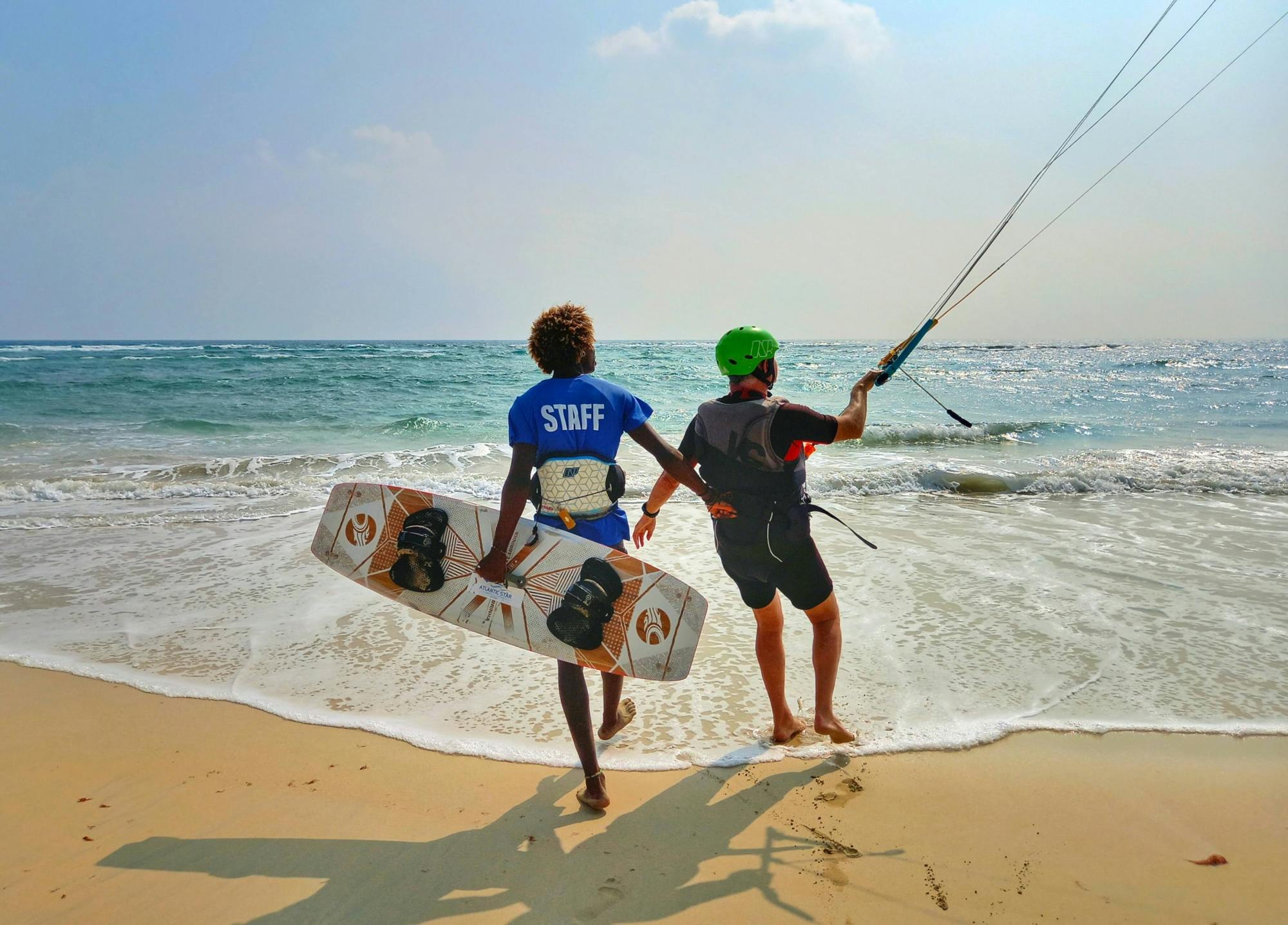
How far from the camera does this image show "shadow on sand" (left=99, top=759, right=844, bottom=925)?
2.32m

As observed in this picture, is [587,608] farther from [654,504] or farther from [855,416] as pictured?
[855,416]

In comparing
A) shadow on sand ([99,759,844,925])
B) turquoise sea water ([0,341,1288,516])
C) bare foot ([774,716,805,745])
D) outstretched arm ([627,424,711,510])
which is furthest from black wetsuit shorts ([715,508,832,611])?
turquoise sea water ([0,341,1288,516])

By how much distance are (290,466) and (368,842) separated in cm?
1025

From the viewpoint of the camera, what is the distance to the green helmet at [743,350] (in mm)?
2984

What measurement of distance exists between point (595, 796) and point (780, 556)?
123 centimetres

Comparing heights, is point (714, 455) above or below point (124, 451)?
above

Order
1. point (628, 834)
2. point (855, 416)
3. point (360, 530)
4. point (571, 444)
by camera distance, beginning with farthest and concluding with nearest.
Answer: point (360, 530) → point (855, 416) → point (571, 444) → point (628, 834)

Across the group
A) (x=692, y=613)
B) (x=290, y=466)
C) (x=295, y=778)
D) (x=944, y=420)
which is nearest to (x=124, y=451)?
(x=290, y=466)

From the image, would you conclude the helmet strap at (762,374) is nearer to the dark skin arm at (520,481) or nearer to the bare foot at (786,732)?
the dark skin arm at (520,481)

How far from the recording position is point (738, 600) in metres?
5.34

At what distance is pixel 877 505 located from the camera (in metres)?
8.68

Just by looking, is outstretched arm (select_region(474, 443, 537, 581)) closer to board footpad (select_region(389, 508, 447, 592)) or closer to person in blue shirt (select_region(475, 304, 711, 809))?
person in blue shirt (select_region(475, 304, 711, 809))

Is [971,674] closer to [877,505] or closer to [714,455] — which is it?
[714,455]

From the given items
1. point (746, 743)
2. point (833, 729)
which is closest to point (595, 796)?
point (746, 743)
